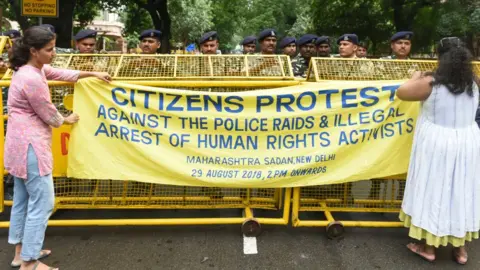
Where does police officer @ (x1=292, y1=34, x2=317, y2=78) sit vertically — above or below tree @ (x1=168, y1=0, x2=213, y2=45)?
below

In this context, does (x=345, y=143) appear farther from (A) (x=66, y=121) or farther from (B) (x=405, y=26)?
(B) (x=405, y=26)

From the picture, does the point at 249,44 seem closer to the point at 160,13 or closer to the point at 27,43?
the point at 27,43

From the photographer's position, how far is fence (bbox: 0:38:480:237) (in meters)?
3.72

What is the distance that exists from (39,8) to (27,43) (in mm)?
5366

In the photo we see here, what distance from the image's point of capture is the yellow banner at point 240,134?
3547 mm

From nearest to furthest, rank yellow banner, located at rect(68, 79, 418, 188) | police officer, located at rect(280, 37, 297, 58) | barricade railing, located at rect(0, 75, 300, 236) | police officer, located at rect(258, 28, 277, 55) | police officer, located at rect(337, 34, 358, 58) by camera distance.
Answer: yellow banner, located at rect(68, 79, 418, 188) → barricade railing, located at rect(0, 75, 300, 236) → police officer, located at rect(337, 34, 358, 58) → police officer, located at rect(258, 28, 277, 55) → police officer, located at rect(280, 37, 297, 58)

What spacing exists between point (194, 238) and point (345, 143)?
1.65m

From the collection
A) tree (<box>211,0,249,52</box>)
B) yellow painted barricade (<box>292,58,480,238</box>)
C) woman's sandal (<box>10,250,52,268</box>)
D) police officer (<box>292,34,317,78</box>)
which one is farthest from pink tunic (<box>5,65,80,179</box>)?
tree (<box>211,0,249,52</box>)

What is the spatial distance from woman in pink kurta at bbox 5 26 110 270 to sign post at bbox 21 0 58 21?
5210mm

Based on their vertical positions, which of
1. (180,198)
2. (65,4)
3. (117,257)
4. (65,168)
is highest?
(65,4)

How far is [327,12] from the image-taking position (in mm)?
22969

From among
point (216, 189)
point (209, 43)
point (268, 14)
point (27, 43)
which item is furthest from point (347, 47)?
point (268, 14)

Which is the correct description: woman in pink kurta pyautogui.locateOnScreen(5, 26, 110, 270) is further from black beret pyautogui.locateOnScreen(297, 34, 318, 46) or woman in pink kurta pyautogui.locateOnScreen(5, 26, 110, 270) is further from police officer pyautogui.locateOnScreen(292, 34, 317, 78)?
black beret pyautogui.locateOnScreen(297, 34, 318, 46)

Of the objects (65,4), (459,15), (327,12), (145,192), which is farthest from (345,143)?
(327,12)
